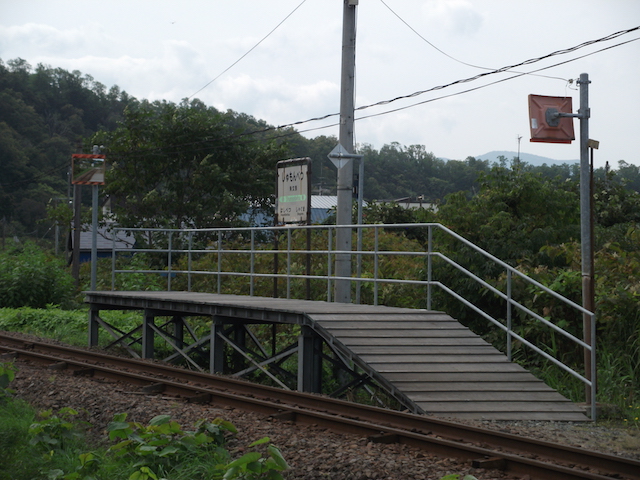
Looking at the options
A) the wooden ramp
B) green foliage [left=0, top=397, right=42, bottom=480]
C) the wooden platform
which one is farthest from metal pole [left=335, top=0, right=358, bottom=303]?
green foliage [left=0, top=397, right=42, bottom=480]

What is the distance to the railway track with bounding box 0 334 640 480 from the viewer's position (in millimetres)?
6066

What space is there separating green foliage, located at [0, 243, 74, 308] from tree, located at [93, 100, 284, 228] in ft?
30.8

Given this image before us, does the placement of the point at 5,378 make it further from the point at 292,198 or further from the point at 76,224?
the point at 76,224

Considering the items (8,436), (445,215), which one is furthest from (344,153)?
(8,436)

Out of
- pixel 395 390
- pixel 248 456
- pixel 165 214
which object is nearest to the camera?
pixel 248 456

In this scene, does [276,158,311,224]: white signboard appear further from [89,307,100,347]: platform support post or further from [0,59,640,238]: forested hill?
[0,59,640,238]: forested hill

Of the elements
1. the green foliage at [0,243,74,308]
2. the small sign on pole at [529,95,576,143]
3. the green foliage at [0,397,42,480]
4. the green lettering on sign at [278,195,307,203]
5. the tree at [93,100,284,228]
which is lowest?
the green foliage at [0,397,42,480]

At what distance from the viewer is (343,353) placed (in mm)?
9305

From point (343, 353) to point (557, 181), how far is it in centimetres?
844

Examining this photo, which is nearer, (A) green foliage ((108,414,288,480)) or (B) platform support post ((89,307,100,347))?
(A) green foliage ((108,414,288,480))

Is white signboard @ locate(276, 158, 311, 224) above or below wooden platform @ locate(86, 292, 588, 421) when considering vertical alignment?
above

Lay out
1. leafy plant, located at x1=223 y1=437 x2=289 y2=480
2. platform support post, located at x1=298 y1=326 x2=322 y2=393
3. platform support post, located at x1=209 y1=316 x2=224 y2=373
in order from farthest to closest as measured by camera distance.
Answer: platform support post, located at x1=209 y1=316 x2=224 y2=373, platform support post, located at x1=298 y1=326 x2=322 y2=393, leafy plant, located at x1=223 y1=437 x2=289 y2=480

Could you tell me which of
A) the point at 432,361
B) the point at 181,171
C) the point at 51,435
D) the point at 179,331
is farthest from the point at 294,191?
the point at 181,171

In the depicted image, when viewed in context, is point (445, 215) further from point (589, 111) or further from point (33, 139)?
point (33, 139)
